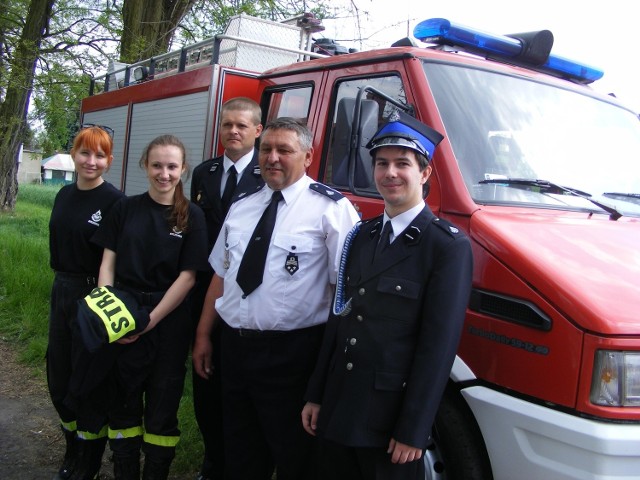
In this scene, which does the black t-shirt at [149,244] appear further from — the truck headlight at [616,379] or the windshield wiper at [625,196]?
the windshield wiper at [625,196]

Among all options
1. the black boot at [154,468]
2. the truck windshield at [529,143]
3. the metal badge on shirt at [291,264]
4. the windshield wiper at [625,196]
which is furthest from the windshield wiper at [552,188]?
the black boot at [154,468]

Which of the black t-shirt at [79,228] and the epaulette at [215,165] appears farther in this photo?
the epaulette at [215,165]

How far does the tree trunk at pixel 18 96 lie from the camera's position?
1262 cm

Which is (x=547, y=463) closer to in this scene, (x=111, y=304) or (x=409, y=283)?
(x=409, y=283)

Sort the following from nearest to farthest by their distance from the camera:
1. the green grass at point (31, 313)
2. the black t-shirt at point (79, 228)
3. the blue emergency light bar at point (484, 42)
Answer: the black t-shirt at point (79, 228) → the blue emergency light bar at point (484, 42) → the green grass at point (31, 313)

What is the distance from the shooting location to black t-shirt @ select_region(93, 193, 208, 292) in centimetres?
311

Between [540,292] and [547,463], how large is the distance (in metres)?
0.59

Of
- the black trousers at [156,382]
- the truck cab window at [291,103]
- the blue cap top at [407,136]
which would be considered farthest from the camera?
the truck cab window at [291,103]

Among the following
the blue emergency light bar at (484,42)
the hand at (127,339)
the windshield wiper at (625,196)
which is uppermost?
the blue emergency light bar at (484,42)

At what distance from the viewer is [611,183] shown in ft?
10.6

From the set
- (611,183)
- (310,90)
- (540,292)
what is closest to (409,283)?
(540,292)

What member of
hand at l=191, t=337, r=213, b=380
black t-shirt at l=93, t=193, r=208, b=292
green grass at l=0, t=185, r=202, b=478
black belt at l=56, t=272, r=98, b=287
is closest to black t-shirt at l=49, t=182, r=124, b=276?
black belt at l=56, t=272, r=98, b=287

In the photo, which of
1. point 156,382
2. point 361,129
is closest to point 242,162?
point 361,129

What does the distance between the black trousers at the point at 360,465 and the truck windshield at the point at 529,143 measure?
3.91ft
